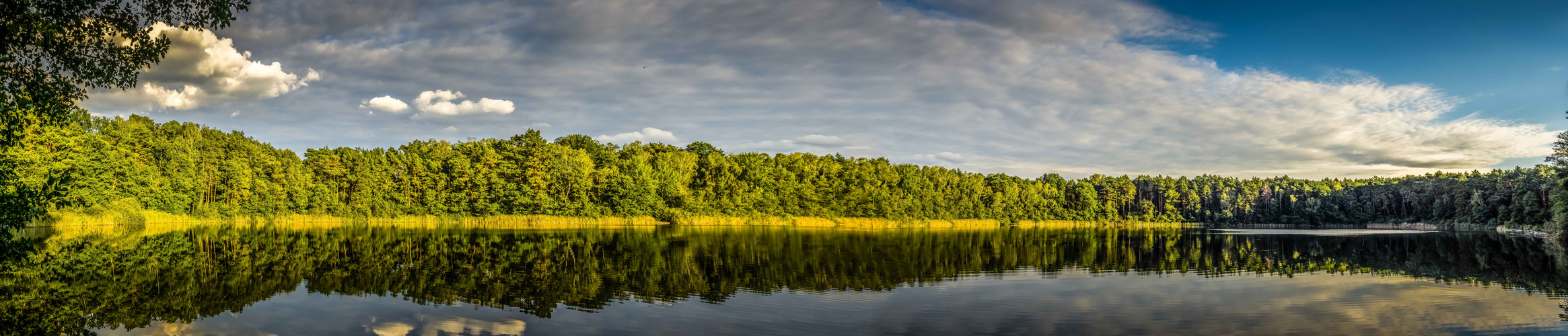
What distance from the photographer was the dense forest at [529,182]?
186 ft

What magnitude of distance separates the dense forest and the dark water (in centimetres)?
2995

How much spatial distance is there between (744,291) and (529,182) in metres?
60.6

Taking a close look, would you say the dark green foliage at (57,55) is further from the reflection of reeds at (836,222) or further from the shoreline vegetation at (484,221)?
the reflection of reeds at (836,222)

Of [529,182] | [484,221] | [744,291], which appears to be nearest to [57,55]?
[744,291]

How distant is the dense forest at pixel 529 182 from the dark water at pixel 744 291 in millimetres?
29954

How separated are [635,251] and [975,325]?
1891 centimetres

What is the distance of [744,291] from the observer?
17.2m

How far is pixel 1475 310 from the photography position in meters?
15.5

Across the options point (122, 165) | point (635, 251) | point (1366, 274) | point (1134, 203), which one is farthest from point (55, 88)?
point (1134, 203)

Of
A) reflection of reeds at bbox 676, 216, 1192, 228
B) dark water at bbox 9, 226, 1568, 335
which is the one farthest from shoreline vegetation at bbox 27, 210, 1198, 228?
dark water at bbox 9, 226, 1568, 335

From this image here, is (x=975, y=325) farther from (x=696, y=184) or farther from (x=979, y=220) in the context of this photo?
(x=979, y=220)

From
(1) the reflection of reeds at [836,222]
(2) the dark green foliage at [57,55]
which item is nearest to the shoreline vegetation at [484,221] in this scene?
(1) the reflection of reeds at [836,222]

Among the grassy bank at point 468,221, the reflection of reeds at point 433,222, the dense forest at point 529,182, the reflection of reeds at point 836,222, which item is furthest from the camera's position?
the reflection of reeds at point 836,222

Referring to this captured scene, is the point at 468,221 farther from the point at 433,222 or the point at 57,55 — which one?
the point at 57,55
